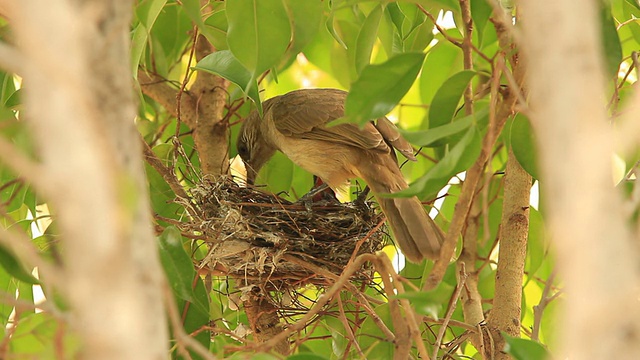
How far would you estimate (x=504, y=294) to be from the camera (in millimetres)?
2350

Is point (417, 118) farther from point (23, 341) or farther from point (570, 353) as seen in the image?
point (570, 353)

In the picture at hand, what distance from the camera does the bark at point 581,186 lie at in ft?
2.24

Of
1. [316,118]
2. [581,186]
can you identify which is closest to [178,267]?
[581,186]

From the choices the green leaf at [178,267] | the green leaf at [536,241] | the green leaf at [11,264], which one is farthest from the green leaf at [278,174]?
the green leaf at [11,264]

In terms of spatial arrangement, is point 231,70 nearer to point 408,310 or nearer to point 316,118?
point 408,310

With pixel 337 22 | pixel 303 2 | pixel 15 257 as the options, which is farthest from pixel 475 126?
pixel 337 22

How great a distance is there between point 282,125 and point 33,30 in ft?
8.63

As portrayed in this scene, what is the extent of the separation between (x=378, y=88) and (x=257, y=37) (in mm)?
451

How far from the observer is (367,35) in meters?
1.93

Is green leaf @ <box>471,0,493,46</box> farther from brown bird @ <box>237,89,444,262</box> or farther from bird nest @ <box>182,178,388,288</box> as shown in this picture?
bird nest @ <box>182,178,388,288</box>

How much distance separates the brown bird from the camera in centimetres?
260

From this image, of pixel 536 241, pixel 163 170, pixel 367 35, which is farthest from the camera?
pixel 163 170

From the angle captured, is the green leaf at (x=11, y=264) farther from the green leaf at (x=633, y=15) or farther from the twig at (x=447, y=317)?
the green leaf at (x=633, y=15)

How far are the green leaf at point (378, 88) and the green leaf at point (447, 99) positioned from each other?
33 centimetres
